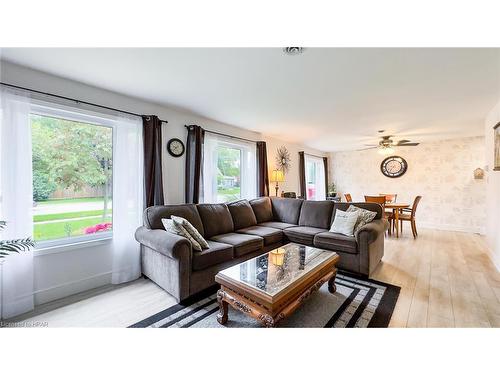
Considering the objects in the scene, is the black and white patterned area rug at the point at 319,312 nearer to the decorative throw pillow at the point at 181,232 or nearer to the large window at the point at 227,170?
the decorative throw pillow at the point at 181,232

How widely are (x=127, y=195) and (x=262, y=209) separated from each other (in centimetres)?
224

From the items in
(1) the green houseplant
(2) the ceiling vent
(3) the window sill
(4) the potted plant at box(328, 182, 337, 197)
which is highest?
(2) the ceiling vent

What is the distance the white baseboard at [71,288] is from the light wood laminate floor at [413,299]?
0.09m

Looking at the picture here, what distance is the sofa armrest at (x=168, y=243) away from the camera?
204 centimetres

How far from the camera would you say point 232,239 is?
276 centimetres

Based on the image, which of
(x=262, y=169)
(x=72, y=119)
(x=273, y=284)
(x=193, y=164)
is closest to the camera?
(x=273, y=284)

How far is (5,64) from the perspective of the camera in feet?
6.37

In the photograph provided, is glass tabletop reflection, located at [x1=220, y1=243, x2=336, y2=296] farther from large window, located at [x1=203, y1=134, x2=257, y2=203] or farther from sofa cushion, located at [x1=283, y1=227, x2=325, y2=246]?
large window, located at [x1=203, y1=134, x2=257, y2=203]

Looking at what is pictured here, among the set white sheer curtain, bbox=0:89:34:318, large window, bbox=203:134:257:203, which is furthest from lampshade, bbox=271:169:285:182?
white sheer curtain, bbox=0:89:34:318

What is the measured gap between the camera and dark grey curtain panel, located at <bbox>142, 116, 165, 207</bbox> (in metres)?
2.80

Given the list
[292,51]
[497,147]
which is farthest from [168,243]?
[497,147]

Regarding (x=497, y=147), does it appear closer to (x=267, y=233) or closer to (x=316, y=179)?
(x=267, y=233)

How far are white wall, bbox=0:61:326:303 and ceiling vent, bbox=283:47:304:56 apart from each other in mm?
1986
